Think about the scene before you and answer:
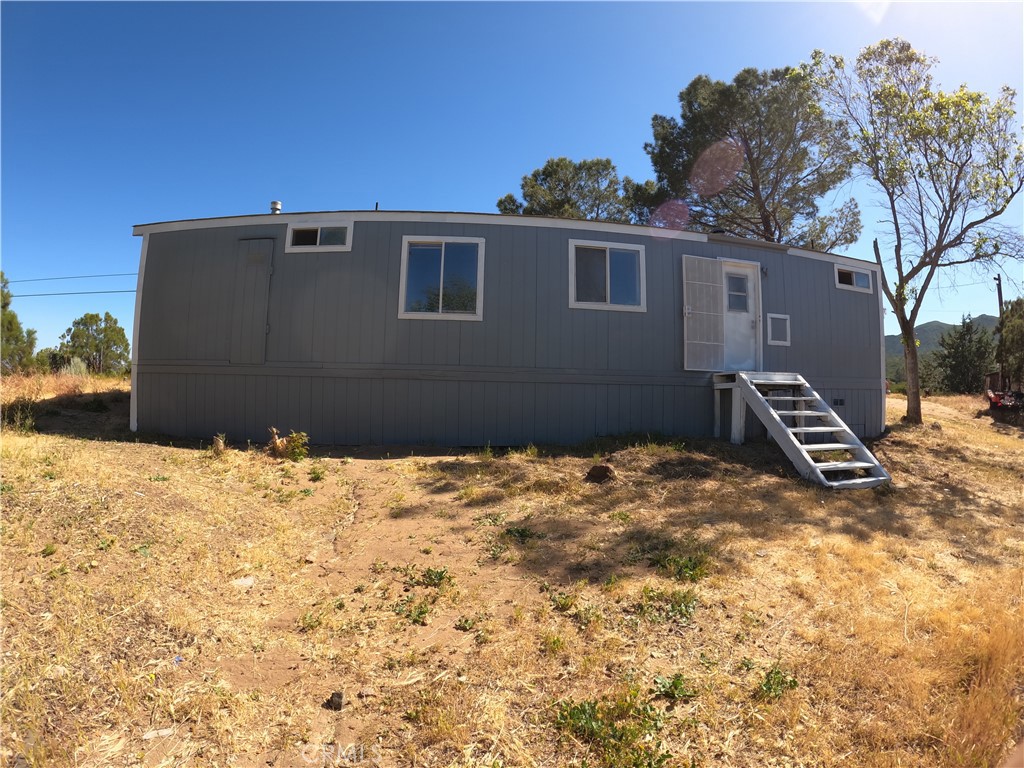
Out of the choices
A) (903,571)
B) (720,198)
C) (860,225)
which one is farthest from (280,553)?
(860,225)

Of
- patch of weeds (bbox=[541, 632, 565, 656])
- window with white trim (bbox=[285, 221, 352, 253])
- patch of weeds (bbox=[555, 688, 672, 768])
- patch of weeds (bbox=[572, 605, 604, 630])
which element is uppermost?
window with white trim (bbox=[285, 221, 352, 253])

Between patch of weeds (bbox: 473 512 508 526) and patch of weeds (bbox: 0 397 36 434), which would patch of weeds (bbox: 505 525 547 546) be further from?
patch of weeds (bbox: 0 397 36 434)

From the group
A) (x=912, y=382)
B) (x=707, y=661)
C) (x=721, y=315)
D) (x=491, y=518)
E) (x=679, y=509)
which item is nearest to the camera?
(x=707, y=661)

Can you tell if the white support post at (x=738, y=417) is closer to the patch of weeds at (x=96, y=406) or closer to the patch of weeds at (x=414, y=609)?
the patch of weeds at (x=414, y=609)

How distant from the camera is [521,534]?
3.91 meters

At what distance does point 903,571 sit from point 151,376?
30.1 ft

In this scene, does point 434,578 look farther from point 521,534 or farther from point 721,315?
point 721,315

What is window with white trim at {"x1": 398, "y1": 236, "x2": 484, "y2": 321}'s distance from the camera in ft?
24.1

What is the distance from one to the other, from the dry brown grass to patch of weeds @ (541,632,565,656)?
0.05ft

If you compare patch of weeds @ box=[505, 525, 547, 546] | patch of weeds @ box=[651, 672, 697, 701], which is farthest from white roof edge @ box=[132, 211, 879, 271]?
patch of weeds @ box=[651, 672, 697, 701]

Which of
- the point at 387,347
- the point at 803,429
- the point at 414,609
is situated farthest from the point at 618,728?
the point at 387,347

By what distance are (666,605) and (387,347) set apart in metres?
5.46

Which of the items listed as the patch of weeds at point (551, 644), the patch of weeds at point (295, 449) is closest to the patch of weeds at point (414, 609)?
the patch of weeds at point (551, 644)

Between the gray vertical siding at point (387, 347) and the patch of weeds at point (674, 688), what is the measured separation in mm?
5291
